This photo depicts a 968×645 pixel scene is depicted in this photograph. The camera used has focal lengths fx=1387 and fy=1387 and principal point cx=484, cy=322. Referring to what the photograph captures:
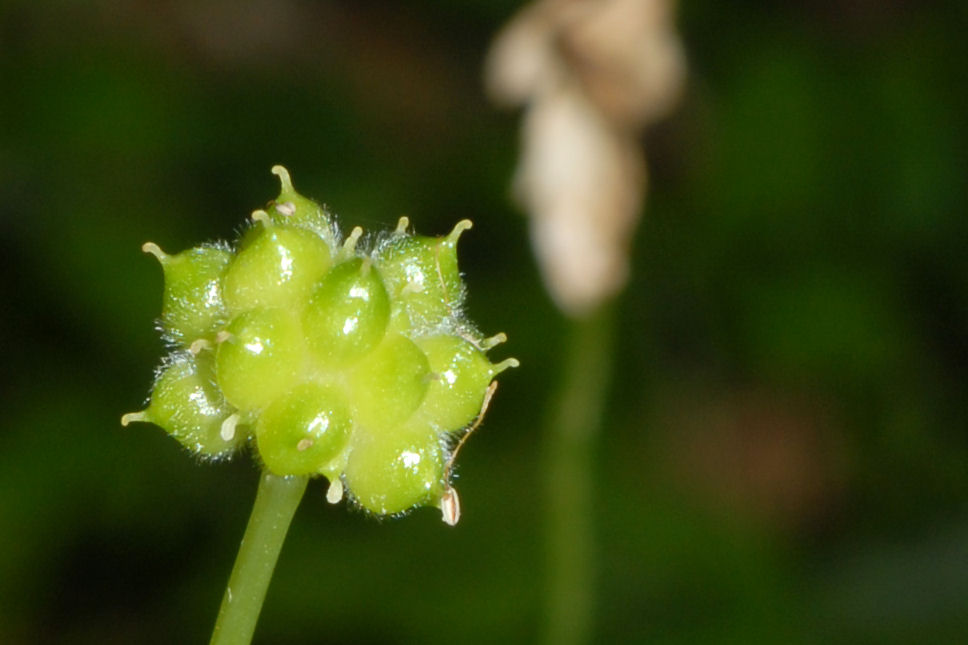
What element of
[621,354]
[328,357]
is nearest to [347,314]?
[328,357]

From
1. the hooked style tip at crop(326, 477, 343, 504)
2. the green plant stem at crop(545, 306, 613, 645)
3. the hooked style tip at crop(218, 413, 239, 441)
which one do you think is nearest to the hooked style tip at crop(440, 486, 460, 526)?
the hooked style tip at crop(326, 477, 343, 504)

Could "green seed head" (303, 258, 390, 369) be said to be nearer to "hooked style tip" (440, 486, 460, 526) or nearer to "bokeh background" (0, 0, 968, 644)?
"hooked style tip" (440, 486, 460, 526)

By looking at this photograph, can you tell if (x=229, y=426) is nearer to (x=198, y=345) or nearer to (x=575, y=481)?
(x=198, y=345)

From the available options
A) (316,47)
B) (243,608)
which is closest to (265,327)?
(243,608)

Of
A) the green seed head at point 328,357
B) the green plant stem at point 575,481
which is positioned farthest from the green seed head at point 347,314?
the green plant stem at point 575,481

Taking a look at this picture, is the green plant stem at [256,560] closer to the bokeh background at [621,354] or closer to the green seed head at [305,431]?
the green seed head at [305,431]

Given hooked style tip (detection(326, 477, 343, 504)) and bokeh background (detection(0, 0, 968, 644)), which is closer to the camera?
hooked style tip (detection(326, 477, 343, 504))
